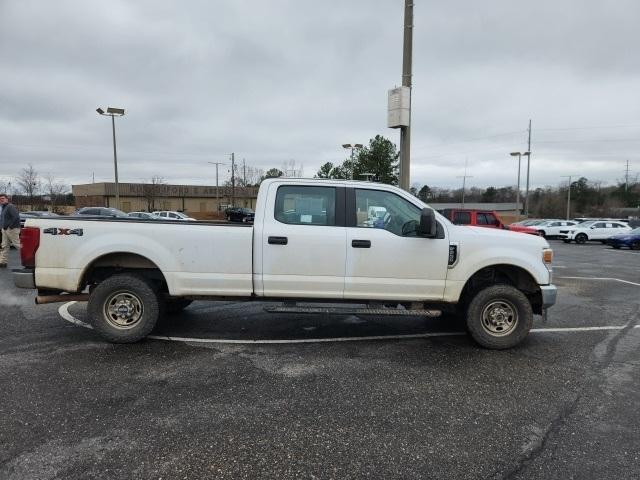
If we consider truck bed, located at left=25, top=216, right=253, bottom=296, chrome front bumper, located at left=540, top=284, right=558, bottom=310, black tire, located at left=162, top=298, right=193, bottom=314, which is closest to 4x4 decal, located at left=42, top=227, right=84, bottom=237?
truck bed, located at left=25, top=216, right=253, bottom=296

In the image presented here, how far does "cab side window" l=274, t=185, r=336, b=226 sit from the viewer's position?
5320 mm

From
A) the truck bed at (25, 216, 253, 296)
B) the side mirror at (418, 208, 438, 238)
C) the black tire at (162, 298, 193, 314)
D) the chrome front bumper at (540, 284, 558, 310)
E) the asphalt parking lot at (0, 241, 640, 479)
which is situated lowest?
the asphalt parking lot at (0, 241, 640, 479)

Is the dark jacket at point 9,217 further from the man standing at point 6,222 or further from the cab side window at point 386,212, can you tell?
the cab side window at point 386,212

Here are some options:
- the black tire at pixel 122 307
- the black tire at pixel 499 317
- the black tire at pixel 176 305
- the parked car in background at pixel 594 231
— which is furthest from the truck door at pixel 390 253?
the parked car in background at pixel 594 231

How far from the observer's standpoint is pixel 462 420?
11.9ft

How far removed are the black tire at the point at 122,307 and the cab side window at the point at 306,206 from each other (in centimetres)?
181

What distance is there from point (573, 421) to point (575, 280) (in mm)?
9091

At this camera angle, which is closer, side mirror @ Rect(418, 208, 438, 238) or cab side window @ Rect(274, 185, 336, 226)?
side mirror @ Rect(418, 208, 438, 238)

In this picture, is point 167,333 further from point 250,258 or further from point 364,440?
point 364,440

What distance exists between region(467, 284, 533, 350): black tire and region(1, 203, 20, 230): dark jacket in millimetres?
11693

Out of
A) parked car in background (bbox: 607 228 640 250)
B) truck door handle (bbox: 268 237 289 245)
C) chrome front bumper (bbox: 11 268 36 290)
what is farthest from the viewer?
parked car in background (bbox: 607 228 640 250)

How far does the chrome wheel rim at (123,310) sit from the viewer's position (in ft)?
17.6

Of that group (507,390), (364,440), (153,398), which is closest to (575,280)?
(507,390)

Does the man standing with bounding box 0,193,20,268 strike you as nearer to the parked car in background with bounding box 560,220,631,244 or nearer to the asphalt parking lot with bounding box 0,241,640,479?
the asphalt parking lot with bounding box 0,241,640,479
